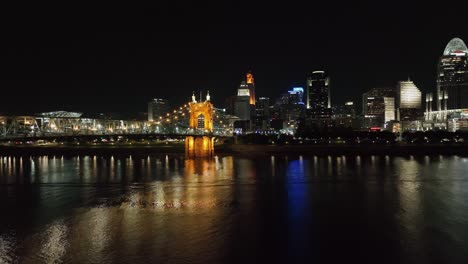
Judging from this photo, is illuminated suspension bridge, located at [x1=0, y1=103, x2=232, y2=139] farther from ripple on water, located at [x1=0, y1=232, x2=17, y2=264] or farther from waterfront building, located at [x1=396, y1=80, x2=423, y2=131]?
waterfront building, located at [x1=396, y1=80, x2=423, y2=131]

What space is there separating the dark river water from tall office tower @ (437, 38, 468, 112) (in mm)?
106414

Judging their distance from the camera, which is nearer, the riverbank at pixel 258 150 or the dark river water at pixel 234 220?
the dark river water at pixel 234 220

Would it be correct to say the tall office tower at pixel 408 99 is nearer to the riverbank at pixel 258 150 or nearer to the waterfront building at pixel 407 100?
the waterfront building at pixel 407 100

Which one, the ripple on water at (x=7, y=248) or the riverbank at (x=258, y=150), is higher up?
the riverbank at (x=258, y=150)

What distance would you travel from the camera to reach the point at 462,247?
10.7 metres

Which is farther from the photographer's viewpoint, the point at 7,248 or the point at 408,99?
the point at 408,99

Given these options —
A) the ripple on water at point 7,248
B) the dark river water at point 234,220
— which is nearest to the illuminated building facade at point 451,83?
the dark river water at point 234,220

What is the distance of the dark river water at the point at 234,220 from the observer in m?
10.2

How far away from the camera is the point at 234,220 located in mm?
13797

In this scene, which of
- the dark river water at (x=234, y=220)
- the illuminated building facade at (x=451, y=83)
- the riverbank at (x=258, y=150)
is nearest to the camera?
the dark river water at (x=234, y=220)

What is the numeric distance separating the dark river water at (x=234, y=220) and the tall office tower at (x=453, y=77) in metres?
106

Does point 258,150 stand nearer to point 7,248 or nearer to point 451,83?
point 7,248

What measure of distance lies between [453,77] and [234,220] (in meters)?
127

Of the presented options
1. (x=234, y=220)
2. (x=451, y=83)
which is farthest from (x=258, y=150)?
(x=451, y=83)
